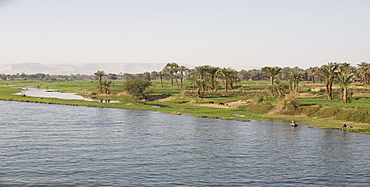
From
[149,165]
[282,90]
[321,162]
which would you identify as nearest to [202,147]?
[149,165]

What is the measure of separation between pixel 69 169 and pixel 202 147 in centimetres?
1649

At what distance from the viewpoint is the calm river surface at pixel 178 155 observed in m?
32.7

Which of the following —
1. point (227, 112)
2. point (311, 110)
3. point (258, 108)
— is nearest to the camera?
point (311, 110)

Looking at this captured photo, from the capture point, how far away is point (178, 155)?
4103cm

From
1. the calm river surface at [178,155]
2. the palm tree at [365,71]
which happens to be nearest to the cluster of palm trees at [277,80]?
the palm tree at [365,71]

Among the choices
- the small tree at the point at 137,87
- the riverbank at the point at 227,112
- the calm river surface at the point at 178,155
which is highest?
the small tree at the point at 137,87

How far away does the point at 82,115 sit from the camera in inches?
3034

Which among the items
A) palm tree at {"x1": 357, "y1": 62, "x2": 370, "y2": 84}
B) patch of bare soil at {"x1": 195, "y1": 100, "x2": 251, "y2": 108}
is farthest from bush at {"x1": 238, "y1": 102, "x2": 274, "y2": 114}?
palm tree at {"x1": 357, "y1": 62, "x2": 370, "y2": 84}

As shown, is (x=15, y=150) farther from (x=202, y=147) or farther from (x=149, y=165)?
(x=202, y=147)

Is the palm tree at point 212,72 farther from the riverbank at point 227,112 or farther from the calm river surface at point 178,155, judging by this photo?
the calm river surface at point 178,155

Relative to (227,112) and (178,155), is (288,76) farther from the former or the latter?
(178,155)

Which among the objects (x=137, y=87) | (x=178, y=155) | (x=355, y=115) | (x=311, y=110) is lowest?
(x=178, y=155)

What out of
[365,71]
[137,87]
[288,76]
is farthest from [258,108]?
[365,71]

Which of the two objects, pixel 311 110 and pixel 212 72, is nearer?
pixel 311 110
